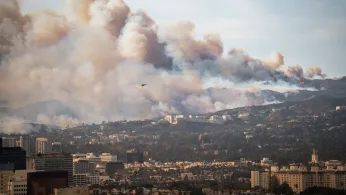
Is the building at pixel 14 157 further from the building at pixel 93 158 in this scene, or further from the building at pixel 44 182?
the building at pixel 93 158

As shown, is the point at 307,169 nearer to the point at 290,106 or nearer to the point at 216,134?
the point at 216,134

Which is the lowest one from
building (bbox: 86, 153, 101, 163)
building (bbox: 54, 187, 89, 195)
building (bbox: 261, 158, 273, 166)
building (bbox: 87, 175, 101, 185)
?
building (bbox: 54, 187, 89, 195)

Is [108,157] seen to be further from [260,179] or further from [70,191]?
[70,191]

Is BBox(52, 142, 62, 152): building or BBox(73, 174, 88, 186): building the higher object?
BBox(52, 142, 62, 152): building

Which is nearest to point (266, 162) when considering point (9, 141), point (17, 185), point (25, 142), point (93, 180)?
point (93, 180)

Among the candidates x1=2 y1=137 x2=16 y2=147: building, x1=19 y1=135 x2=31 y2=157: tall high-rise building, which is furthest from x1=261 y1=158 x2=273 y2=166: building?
x1=2 y1=137 x2=16 y2=147: building

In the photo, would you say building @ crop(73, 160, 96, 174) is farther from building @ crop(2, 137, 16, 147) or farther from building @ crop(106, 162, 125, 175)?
building @ crop(2, 137, 16, 147)

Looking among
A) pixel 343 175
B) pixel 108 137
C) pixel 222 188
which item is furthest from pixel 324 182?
pixel 108 137
